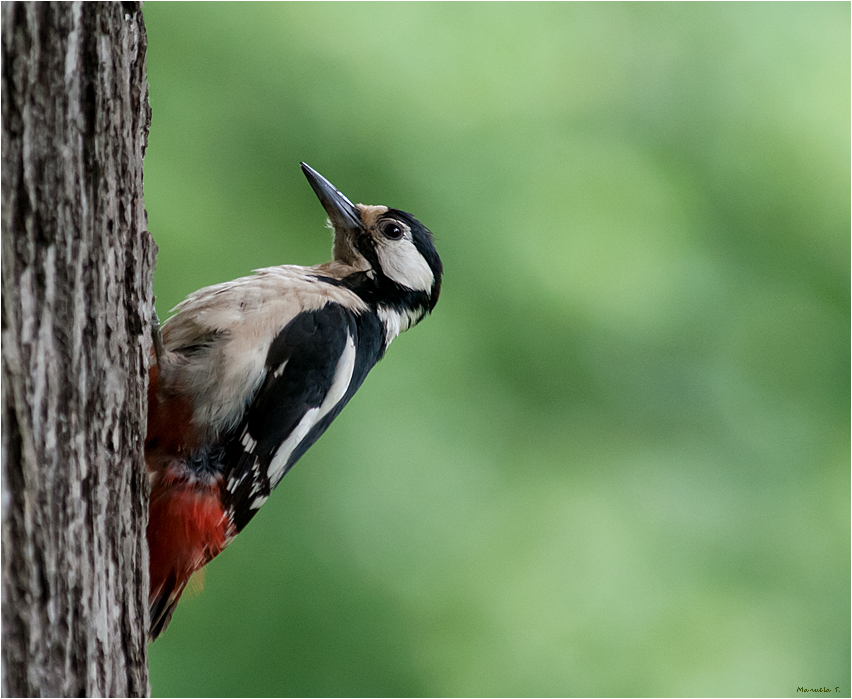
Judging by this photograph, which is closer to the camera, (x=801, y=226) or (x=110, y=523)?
(x=110, y=523)

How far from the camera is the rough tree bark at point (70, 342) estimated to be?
0.87m

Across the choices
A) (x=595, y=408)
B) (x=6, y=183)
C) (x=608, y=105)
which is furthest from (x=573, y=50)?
(x=6, y=183)

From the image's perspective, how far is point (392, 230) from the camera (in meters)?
1.97

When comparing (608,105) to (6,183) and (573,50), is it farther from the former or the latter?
(6,183)

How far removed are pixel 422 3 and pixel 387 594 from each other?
6.48ft

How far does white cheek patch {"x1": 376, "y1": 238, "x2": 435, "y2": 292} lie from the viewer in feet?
6.29

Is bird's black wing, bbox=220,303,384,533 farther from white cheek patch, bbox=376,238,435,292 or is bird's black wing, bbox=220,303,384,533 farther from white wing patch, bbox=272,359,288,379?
white cheek patch, bbox=376,238,435,292

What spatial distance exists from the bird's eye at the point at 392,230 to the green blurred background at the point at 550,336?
946 mm

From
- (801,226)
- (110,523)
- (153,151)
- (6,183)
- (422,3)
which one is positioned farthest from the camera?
(801,226)

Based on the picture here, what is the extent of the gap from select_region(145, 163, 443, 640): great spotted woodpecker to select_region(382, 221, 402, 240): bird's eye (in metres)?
0.24

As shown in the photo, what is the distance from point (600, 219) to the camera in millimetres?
3076

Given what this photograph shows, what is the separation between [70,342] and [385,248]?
1.08 meters

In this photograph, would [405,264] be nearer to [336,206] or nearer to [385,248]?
[385,248]

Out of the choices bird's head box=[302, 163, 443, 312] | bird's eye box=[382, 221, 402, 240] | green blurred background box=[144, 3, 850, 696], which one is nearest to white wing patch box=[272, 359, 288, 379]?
bird's head box=[302, 163, 443, 312]
